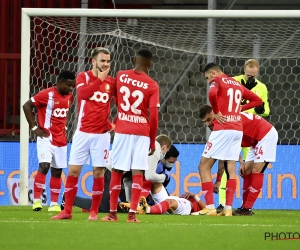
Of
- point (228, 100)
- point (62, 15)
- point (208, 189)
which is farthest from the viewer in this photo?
point (62, 15)

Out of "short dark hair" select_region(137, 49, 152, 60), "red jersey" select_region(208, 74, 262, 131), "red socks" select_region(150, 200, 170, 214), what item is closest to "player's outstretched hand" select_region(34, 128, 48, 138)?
"red socks" select_region(150, 200, 170, 214)

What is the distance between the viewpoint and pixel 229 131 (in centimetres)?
1151

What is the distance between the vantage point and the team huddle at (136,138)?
962 cm

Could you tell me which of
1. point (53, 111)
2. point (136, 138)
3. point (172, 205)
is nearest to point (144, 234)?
point (136, 138)

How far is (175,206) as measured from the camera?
39.5ft

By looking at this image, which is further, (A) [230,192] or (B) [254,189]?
(B) [254,189]

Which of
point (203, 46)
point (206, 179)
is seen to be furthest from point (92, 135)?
point (203, 46)

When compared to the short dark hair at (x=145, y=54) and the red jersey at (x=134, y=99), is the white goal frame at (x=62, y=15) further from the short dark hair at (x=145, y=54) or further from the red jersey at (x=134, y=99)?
the short dark hair at (x=145, y=54)

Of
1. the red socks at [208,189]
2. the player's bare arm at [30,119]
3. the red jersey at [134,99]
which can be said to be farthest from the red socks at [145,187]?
the red jersey at [134,99]

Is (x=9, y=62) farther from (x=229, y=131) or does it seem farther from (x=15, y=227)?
(x=15, y=227)

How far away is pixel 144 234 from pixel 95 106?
223 centimetres

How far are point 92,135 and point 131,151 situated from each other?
458mm

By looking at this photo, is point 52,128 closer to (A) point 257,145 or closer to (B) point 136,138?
(A) point 257,145

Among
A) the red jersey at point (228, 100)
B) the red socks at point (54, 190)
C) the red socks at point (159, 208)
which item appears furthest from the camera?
the red socks at point (54, 190)
